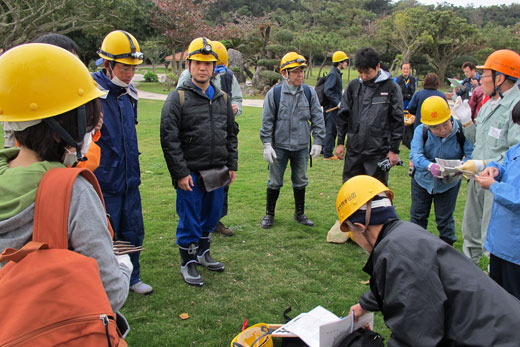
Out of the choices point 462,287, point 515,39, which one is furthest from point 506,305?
point 515,39

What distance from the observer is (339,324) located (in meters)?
2.55

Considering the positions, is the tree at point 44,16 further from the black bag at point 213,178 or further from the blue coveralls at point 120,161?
the black bag at point 213,178

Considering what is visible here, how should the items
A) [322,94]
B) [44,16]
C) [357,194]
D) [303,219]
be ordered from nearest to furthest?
[357,194] < [303,219] < [322,94] < [44,16]

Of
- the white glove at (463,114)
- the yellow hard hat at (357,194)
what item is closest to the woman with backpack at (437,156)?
the white glove at (463,114)

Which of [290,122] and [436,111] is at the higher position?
[436,111]

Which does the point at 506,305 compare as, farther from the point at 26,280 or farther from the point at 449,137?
the point at 449,137

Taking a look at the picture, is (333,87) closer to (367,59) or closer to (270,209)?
(367,59)

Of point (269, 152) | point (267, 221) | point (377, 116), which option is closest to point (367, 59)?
point (377, 116)

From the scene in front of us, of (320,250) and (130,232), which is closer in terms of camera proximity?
(130,232)

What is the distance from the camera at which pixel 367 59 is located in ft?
15.7

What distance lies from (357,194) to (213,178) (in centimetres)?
198

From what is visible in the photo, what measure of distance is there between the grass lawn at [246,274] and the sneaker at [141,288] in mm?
52

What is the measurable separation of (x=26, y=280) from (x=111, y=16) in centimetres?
2901

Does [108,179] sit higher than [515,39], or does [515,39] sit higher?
[515,39]
